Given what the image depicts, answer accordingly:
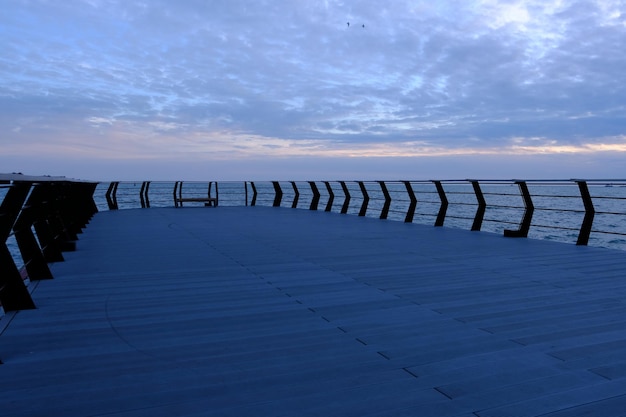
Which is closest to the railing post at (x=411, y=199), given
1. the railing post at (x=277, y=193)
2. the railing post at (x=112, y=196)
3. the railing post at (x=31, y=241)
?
the railing post at (x=277, y=193)

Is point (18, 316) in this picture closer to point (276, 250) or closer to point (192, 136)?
point (276, 250)

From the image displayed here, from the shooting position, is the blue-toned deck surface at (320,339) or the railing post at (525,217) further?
the railing post at (525,217)

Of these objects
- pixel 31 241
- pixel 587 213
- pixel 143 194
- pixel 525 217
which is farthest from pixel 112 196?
pixel 587 213

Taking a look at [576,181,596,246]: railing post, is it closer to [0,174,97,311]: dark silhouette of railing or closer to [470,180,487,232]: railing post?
[470,180,487,232]: railing post

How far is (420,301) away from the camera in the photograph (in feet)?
11.3

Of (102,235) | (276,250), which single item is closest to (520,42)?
(276,250)

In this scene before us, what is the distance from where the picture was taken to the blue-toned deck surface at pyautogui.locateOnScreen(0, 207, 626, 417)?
1830 millimetres

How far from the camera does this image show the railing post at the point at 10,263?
2.96m

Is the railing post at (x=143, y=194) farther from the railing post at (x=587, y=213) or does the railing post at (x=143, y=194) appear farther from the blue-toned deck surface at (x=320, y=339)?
the railing post at (x=587, y=213)

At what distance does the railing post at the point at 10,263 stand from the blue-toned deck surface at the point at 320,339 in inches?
5.8

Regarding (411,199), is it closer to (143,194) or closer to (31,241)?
(31,241)

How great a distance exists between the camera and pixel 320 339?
8.48 ft

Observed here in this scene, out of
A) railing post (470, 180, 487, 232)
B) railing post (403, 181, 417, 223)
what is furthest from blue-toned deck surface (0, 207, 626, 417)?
railing post (403, 181, 417, 223)

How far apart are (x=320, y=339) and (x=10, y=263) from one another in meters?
2.07
